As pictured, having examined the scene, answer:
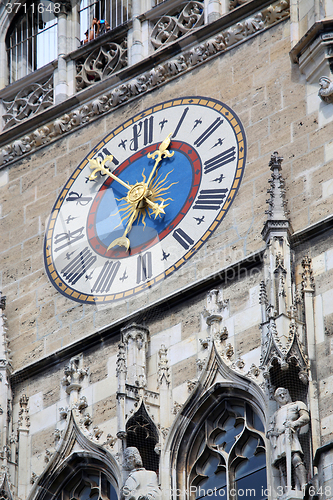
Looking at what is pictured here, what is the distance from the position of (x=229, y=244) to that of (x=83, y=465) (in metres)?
2.52

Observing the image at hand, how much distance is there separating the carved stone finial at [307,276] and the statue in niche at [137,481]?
209 cm

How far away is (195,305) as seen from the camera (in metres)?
15.8

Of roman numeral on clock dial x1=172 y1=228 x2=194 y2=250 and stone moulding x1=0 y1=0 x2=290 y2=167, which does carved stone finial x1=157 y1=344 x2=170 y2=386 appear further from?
stone moulding x1=0 y1=0 x2=290 y2=167

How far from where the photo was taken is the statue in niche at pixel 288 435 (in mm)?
13758

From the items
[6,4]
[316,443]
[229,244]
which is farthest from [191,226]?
[6,4]

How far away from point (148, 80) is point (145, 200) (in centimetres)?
170

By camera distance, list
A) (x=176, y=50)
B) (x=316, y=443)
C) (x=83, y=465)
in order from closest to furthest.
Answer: (x=316, y=443), (x=83, y=465), (x=176, y=50)

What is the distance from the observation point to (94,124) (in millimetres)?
18266

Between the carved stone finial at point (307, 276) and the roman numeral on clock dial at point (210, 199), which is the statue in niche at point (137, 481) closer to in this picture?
the carved stone finial at point (307, 276)

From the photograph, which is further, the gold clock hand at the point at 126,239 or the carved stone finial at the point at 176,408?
the gold clock hand at the point at 126,239

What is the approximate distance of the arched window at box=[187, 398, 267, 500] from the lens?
14.5 m

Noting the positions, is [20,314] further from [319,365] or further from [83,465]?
[319,365]

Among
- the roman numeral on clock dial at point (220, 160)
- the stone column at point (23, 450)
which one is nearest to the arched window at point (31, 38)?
the roman numeral on clock dial at point (220, 160)

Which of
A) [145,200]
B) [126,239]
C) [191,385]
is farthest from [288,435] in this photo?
[145,200]
